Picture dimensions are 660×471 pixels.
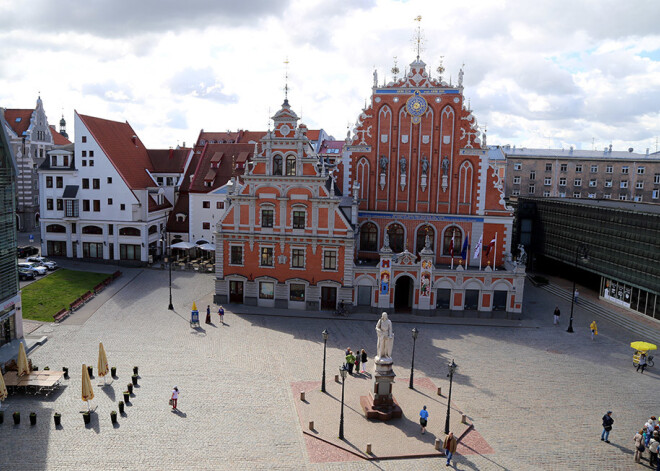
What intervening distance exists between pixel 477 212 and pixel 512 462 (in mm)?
28750

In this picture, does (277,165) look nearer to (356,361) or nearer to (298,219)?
(298,219)

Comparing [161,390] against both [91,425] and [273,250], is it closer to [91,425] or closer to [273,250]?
[91,425]

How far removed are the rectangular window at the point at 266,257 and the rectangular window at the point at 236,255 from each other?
193 cm

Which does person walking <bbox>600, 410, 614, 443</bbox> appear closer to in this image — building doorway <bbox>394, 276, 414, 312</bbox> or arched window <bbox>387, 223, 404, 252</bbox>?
building doorway <bbox>394, 276, 414, 312</bbox>

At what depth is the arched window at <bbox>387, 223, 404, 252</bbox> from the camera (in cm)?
4956

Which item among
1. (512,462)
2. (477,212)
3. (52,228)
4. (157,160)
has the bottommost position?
(512,462)

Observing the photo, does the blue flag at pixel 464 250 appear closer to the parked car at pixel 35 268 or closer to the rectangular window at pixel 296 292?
the rectangular window at pixel 296 292

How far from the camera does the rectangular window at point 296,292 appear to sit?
4594 cm

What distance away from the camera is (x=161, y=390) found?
28766 mm

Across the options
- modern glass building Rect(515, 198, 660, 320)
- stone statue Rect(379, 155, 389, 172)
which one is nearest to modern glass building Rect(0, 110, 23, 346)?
stone statue Rect(379, 155, 389, 172)

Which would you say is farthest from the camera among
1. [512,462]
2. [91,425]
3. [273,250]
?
[273,250]

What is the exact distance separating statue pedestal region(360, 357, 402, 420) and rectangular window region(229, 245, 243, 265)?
899 inches

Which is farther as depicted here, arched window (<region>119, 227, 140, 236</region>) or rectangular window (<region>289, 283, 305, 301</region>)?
arched window (<region>119, 227, 140, 236</region>)

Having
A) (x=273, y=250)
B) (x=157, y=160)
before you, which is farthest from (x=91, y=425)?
(x=157, y=160)
